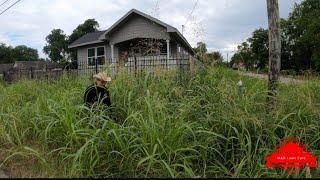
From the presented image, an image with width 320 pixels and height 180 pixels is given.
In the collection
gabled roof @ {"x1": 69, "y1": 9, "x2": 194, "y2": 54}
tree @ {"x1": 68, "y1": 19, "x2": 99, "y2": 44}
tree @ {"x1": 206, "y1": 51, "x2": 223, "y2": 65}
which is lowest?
tree @ {"x1": 206, "y1": 51, "x2": 223, "y2": 65}

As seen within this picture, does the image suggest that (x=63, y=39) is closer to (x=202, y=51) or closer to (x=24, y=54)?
(x=24, y=54)

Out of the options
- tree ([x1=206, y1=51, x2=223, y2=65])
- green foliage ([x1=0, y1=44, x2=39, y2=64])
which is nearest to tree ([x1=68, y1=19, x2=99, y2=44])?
green foliage ([x1=0, y1=44, x2=39, y2=64])

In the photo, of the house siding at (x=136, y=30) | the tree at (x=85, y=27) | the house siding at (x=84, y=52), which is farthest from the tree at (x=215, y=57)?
the tree at (x=85, y=27)

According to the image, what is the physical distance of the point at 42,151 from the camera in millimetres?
Answer: 5371

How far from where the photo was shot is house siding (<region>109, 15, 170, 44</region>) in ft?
87.9

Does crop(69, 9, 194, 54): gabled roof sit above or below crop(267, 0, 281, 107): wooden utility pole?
above

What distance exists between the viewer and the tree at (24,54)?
110 metres

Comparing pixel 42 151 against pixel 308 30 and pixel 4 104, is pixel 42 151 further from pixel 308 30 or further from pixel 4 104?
pixel 308 30

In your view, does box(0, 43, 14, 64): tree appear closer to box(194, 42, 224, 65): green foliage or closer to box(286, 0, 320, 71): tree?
box(286, 0, 320, 71): tree

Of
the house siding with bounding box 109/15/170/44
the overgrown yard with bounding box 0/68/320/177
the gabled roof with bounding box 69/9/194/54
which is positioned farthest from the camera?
the house siding with bounding box 109/15/170/44

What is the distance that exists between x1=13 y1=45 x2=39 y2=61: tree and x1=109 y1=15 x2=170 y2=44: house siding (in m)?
85.6

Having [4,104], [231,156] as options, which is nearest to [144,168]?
[231,156]

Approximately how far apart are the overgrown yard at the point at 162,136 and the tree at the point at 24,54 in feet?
352

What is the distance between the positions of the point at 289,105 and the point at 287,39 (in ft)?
176
